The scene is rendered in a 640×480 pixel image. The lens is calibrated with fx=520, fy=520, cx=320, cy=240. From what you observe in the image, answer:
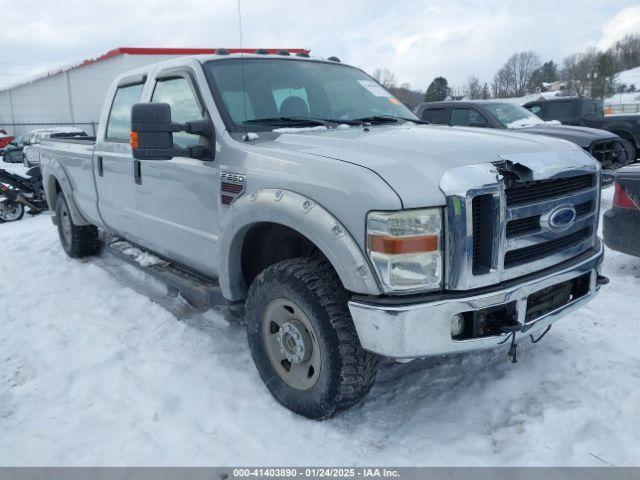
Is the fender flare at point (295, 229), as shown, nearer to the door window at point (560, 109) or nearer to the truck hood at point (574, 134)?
the truck hood at point (574, 134)

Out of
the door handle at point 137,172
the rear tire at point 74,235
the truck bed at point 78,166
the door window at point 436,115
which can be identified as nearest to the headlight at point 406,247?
the door handle at point 137,172

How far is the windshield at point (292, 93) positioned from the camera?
3.28 m

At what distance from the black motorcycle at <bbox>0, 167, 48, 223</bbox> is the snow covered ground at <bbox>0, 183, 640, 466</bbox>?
576 cm

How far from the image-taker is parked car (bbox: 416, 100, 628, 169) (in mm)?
8094

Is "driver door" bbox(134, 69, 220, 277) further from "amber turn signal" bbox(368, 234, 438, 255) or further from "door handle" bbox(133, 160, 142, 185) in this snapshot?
"amber turn signal" bbox(368, 234, 438, 255)

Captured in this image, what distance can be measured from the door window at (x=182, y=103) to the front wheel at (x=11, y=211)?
6733mm

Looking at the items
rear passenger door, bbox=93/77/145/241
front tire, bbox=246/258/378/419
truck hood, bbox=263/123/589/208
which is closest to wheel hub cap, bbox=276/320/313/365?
front tire, bbox=246/258/378/419

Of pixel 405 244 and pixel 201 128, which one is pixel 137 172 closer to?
pixel 201 128

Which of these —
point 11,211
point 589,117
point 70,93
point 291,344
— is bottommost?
point 11,211

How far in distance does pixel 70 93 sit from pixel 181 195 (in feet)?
106

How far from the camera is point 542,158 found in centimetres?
257

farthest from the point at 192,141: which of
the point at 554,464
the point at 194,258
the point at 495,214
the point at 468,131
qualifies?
the point at 554,464

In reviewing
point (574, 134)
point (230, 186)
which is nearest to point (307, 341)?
point (230, 186)

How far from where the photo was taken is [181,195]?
11.5ft
